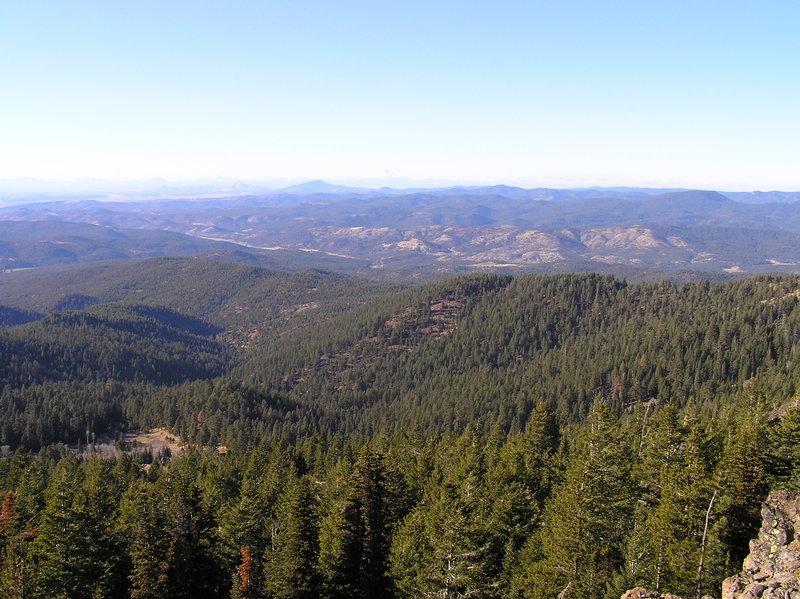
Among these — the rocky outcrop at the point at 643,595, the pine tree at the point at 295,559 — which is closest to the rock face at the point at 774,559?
the rocky outcrop at the point at 643,595

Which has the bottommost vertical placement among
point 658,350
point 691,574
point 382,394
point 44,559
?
point 382,394

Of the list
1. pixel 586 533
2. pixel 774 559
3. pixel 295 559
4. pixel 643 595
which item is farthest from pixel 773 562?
pixel 295 559

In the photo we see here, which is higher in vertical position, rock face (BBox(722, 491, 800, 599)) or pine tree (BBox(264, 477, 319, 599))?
rock face (BBox(722, 491, 800, 599))

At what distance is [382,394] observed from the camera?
19338cm

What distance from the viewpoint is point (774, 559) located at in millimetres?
26750

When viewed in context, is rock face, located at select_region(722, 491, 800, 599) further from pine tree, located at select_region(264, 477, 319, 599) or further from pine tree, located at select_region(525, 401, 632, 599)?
pine tree, located at select_region(264, 477, 319, 599)

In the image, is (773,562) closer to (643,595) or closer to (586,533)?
(643,595)

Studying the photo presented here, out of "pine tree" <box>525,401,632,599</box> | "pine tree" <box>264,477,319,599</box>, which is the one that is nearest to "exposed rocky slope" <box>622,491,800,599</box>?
"pine tree" <box>525,401,632,599</box>

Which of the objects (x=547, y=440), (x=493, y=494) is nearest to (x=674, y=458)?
(x=493, y=494)

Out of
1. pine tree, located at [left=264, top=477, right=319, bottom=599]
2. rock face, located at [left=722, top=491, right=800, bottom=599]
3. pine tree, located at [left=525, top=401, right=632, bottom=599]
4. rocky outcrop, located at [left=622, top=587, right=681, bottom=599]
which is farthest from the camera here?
pine tree, located at [left=264, top=477, right=319, bottom=599]

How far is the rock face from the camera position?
23.3 meters

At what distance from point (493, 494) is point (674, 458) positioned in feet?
46.6

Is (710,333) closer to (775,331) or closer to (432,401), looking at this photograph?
(775,331)

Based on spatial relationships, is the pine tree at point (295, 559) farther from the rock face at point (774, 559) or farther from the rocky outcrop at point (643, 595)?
the rock face at point (774, 559)
